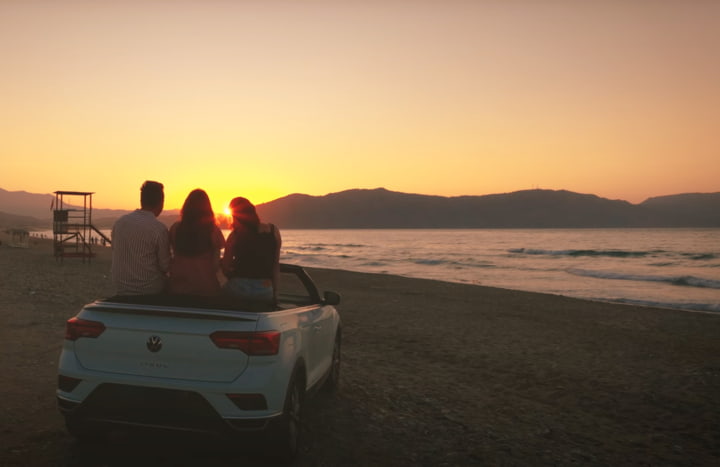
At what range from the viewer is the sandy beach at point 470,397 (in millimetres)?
4992

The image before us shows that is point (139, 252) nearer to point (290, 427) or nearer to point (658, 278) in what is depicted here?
point (290, 427)

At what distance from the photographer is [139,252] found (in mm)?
5164

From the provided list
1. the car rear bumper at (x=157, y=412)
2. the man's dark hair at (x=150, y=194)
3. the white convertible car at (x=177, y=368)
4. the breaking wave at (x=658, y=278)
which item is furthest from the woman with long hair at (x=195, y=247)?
the breaking wave at (x=658, y=278)

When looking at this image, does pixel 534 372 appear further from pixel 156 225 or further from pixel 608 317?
pixel 608 317

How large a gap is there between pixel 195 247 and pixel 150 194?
29.1 inches

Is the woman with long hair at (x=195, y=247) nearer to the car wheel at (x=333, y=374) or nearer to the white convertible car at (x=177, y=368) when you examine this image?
the white convertible car at (x=177, y=368)

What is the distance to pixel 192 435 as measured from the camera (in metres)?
3.92

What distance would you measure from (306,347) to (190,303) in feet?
3.89

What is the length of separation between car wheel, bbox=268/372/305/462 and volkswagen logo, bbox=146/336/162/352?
A: 38.4 inches

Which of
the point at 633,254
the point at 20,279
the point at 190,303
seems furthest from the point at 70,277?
the point at 633,254

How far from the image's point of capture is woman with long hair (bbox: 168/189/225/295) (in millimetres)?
5055

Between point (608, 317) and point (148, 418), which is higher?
point (148, 418)

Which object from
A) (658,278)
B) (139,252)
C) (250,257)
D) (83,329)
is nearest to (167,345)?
(83,329)

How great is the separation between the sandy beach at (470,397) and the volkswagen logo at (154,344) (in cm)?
68
